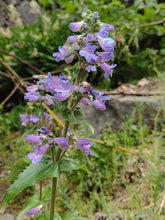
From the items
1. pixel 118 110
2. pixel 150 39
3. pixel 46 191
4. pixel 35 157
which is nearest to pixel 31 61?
pixel 118 110

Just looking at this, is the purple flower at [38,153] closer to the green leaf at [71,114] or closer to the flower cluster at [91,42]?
the green leaf at [71,114]

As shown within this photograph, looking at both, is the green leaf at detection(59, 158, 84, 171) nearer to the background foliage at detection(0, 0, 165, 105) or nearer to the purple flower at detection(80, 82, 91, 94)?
the purple flower at detection(80, 82, 91, 94)

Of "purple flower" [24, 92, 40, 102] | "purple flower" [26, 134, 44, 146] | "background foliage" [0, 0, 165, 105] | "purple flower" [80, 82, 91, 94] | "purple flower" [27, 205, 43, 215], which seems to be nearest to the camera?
"purple flower" [80, 82, 91, 94]

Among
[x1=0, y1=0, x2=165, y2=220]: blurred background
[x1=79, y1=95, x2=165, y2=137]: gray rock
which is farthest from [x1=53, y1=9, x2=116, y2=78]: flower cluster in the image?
[x1=79, y1=95, x2=165, y2=137]: gray rock

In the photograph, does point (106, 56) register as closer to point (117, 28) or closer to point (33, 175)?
point (33, 175)

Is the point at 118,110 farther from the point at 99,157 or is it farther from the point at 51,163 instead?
the point at 51,163

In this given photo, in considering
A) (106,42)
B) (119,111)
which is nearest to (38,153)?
(106,42)
